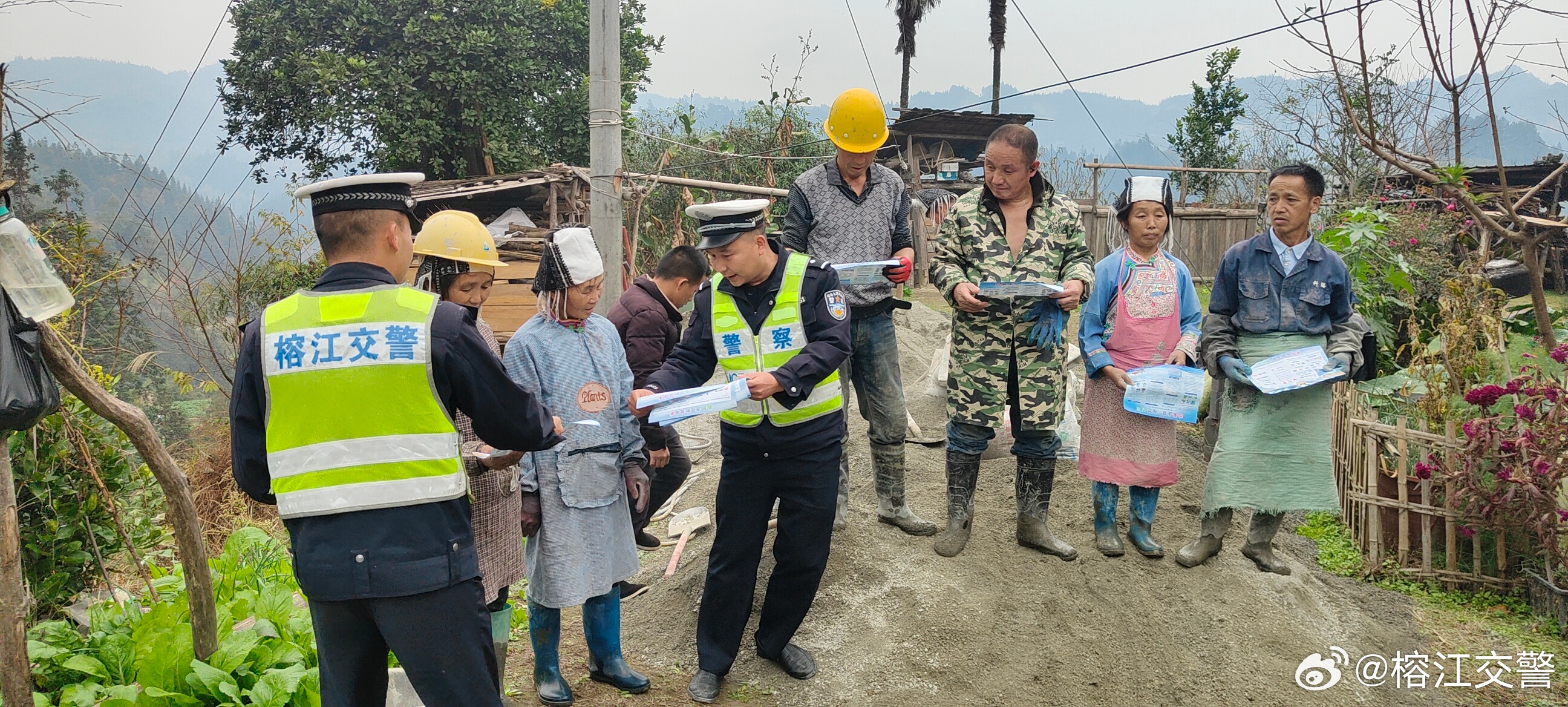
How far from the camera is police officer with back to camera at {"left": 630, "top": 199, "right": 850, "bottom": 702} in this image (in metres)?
3.27

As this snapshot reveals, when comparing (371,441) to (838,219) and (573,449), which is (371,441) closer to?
(573,449)

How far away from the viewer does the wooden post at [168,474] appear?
2.76m

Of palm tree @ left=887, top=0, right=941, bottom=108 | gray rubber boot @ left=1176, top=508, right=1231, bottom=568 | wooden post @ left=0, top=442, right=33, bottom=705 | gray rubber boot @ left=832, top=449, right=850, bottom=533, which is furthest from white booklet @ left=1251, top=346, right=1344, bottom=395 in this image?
palm tree @ left=887, top=0, right=941, bottom=108

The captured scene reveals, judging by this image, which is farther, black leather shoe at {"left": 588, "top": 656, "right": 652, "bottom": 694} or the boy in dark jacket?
the boy in dark jacket

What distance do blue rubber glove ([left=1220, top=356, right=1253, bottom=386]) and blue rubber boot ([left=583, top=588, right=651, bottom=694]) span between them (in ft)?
9.66

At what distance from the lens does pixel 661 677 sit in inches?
153

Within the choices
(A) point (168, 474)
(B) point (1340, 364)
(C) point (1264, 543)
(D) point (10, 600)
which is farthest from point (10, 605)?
(B) point (1340, 364)

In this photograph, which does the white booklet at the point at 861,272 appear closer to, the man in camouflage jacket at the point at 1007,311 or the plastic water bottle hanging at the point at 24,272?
the man in camouflage jacket at the point at 1007,311

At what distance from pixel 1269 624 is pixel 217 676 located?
4.20 meters

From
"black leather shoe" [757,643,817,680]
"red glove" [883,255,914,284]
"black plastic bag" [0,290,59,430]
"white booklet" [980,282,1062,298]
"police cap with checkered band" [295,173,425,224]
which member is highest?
"police cap with checkered band" [295,173,425,224]

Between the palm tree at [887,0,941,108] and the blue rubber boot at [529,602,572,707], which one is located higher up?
the palm tree at [887,0,941,108]

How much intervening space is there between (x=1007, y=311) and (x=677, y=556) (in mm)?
2315

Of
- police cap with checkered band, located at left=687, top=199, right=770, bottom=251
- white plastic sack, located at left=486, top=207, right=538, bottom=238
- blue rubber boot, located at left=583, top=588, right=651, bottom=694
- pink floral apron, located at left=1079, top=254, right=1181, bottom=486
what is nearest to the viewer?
police cap with checkered band, located at left=687, top=199, right=770, bottom=251

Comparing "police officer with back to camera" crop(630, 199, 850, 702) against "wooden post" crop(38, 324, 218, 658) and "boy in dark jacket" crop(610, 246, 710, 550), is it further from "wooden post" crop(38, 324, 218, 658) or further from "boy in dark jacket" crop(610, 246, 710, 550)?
"wooden post" crop(38, 324, 218, 658)
